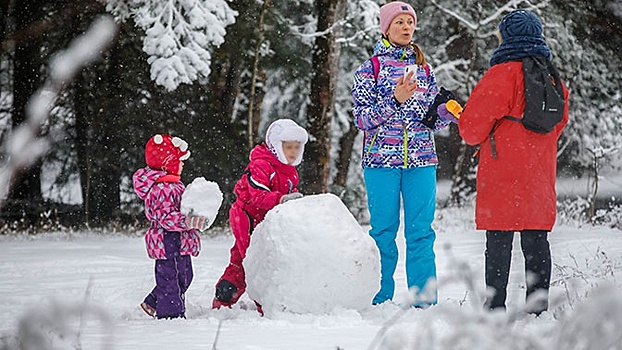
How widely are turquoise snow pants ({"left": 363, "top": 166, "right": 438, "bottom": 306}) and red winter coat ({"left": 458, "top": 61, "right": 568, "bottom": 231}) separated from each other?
2.23ft

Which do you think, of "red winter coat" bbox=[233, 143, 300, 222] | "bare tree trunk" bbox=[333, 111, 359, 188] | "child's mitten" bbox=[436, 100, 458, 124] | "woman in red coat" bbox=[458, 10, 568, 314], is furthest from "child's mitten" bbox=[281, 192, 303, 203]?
"bare tree trunk" bbox=[333, 111, 359, 188]

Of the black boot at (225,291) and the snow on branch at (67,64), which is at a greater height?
the snow on branch at (67,64)

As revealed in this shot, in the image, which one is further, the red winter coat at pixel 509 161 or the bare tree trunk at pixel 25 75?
the bare tree trunk at pixel 25 75

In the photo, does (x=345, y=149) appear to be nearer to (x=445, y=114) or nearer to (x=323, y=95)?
(x=323, y=95)

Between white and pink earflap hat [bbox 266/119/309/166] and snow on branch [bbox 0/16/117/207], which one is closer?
white and pink earflap hat [bbox 266/119/309/166]

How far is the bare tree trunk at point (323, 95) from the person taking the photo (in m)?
11.8

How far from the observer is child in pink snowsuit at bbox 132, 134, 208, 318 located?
5043 mm

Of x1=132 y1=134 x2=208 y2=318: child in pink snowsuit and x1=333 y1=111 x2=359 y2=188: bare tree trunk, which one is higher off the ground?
x1=333 y1=111 x2=359 y2=188: bare tree trunk

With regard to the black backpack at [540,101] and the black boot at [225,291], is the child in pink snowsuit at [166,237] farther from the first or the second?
the black backpack at [540,101]

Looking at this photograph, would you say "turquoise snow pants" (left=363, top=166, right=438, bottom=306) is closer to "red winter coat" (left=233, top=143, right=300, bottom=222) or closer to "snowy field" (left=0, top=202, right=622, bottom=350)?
"snowy field" (left=0, top=202, right=622, bottom=350)

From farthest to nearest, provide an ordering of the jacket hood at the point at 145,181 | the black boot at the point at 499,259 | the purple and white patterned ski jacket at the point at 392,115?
1. the jacket hood at the point at 145,181
2. the purple and white patterned ski jacket at the point at 392,115
3. the black boot at the point at 499,259

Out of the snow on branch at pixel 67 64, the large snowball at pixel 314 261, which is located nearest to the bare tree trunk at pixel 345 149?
the snow on branch at pixel 67 64

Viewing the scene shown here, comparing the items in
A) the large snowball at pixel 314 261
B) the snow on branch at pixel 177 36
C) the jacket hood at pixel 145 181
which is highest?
the snow on branch at pixel 177 36

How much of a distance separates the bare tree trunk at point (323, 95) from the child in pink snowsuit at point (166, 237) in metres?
6.64
